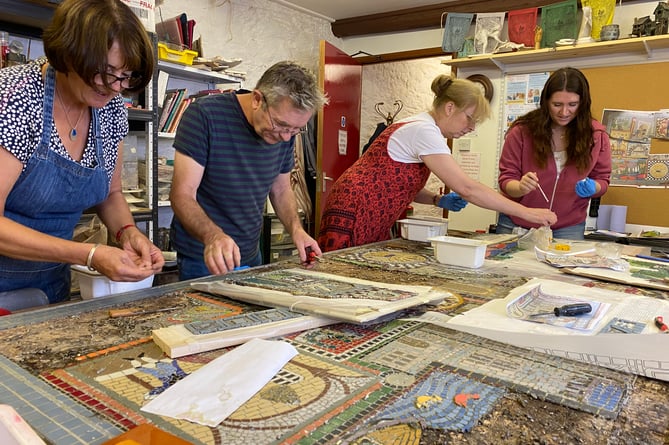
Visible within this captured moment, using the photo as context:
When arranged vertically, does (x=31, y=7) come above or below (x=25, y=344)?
above

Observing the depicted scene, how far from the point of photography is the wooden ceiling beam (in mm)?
3926

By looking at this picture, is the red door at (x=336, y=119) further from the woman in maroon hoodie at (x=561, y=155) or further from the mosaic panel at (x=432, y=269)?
the mosaic panel at (x=432, y=269)

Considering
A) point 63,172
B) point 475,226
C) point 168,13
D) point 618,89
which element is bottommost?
point 475,226

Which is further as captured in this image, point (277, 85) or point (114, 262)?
point (277, 85)

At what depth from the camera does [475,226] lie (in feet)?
13.5

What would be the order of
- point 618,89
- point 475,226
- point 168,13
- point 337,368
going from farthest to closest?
point 475,226 < point 168,13 < point 618,89 < point 337,368

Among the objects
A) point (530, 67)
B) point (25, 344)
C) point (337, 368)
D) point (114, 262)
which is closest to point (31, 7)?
point (114, 262)

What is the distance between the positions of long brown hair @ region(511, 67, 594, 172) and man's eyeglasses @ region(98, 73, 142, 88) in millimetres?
1791

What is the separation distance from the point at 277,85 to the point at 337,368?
926 millimetres

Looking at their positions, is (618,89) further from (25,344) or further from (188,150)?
(25,344)

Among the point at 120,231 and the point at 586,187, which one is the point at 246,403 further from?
the point at 586,187

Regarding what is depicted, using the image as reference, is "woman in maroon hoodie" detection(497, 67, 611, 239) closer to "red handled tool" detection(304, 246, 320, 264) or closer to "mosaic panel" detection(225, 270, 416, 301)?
"red handled tool" detection(304, 246, 320, 264)

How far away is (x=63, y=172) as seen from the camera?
1154 millimetres

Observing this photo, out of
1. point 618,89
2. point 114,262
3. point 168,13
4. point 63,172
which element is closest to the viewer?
point 114,262
